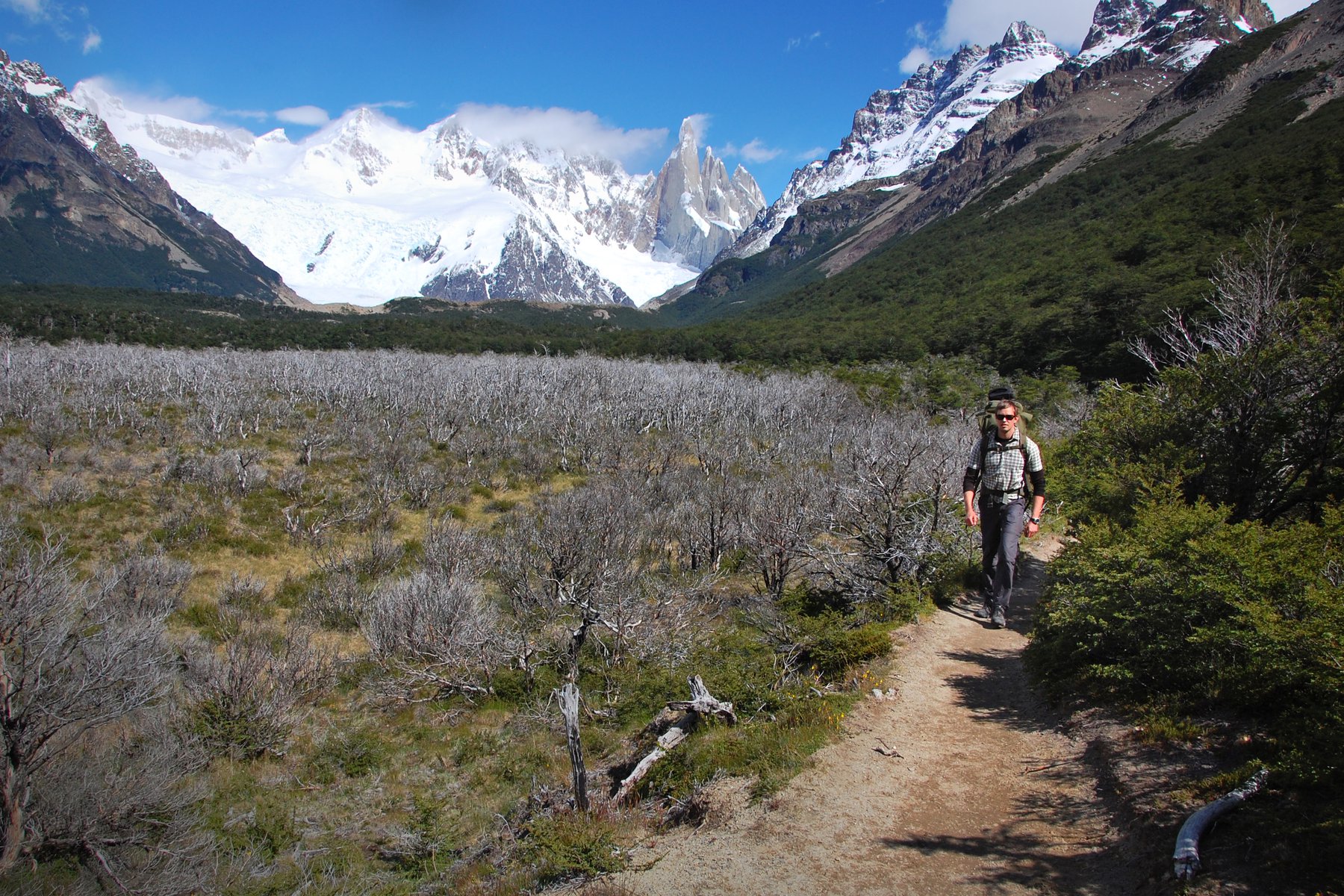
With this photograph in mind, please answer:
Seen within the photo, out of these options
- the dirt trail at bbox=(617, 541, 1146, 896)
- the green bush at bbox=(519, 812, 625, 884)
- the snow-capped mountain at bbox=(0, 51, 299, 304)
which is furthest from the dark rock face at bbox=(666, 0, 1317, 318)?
the snow-capped mountain at bbox=(0, 51, 299, 304)

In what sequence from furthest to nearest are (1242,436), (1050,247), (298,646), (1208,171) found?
(1050,247) → (1208,171) → (298,646) → (1242,436)

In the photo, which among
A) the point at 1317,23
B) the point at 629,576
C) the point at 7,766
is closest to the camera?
the point at 7,766

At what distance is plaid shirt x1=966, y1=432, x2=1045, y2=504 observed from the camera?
6660 mm

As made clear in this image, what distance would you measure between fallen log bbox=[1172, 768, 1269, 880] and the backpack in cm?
371

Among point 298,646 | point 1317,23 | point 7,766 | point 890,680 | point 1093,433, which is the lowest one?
point 298,646

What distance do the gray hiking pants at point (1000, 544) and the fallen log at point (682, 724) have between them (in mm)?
3240

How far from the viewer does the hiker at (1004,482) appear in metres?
6.65

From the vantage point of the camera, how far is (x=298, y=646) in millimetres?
10547

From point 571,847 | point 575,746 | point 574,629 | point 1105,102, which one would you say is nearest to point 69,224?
point 574,629

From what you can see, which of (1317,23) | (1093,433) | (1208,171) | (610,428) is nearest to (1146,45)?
(1317,23)

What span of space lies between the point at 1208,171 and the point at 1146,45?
258ft

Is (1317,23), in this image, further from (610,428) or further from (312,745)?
(312,745)

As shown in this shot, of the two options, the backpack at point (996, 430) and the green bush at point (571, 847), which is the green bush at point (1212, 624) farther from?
the green bush at point (571, 847)

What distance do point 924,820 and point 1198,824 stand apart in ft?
4.89
